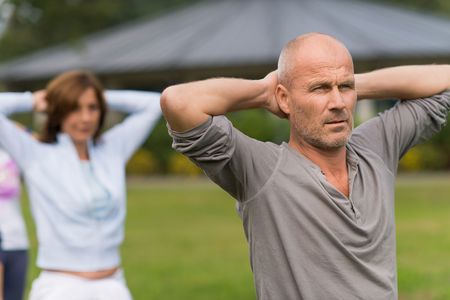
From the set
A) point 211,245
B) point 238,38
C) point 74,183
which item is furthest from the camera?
point 238,38

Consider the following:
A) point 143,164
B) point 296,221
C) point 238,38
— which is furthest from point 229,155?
point 238,38

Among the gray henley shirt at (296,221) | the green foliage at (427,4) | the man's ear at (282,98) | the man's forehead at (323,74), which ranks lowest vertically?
the gray henley shirt at (296,221)

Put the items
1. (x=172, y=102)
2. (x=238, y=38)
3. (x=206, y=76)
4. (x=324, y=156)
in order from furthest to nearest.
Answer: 1. (x=238, y=38)
2. (x=206, y=76)
3. (x=324, y=156)
4. (x=172, y=102)

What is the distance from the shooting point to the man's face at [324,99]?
3.15 m

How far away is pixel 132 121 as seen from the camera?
5637mm

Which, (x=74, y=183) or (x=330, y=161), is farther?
(x=74, y=183)

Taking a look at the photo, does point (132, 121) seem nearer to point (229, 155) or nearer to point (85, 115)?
point (85, 115)

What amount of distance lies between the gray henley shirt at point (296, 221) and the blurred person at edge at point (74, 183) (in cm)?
180

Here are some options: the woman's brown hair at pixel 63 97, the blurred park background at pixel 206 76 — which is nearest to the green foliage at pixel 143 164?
the blurred park background at pixel 206 76

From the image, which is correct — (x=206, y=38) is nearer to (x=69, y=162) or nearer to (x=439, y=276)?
(x=439, y=276)

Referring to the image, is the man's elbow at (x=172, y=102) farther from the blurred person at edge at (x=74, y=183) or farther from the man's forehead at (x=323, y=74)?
the blurred person at edge at (x=74, y=183)

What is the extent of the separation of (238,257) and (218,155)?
30.2 feet

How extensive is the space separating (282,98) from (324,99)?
19 centimetres

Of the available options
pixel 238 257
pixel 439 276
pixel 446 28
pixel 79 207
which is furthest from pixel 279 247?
pixel 446 28
